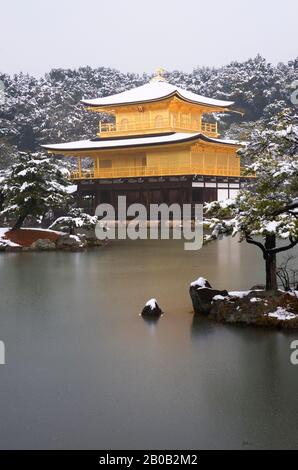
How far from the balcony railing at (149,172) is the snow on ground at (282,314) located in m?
27.4

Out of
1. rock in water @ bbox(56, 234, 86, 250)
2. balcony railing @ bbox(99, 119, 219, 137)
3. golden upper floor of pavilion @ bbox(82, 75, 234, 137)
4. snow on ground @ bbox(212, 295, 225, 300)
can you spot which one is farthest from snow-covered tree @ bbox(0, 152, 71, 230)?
snow on ground @ bbox(212, 295, 225, 300)

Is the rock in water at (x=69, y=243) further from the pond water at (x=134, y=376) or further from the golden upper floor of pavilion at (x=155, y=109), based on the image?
the golden upper floor of pavilion at (x=155, y=109)

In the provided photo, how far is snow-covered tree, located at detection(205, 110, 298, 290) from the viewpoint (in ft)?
37.0

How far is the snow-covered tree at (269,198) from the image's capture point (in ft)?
37.0

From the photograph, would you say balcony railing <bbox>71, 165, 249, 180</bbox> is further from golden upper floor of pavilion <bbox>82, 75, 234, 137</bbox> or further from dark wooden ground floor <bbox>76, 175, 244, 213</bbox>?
golden upper floor of pavilion <bbox>82, 75, 234, 137</bbox>

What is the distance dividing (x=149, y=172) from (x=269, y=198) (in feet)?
92.9

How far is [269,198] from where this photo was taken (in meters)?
11.8

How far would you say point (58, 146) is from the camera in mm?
42844

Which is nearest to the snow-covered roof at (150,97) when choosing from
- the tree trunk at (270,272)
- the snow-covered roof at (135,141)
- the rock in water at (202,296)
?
the snow-covered roof at (135,141)

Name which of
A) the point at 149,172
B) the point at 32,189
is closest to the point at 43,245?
the point at 32,189

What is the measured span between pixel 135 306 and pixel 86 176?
30.9 metres
